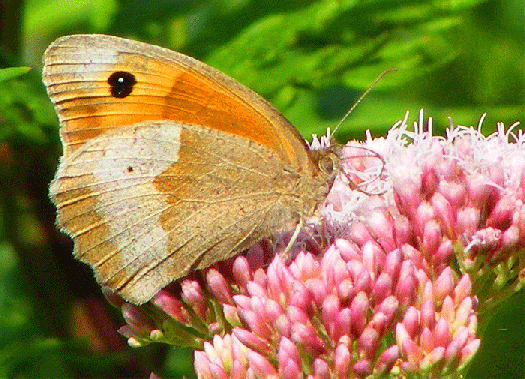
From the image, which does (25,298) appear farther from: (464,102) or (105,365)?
(464,102)

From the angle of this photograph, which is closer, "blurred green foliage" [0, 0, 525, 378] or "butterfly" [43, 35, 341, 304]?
"butterfly" [43, 35, 341, 304]

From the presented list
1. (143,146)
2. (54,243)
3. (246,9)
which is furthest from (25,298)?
(246,9)

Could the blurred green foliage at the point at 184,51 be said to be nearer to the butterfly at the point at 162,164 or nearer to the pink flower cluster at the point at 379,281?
the butterfly at the point at 162,164

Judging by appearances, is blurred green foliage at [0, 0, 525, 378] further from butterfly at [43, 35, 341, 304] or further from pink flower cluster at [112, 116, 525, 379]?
pink flower cluster at [112, 116, 525, 379]

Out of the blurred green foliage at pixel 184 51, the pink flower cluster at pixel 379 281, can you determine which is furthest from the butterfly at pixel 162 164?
the blurred green foliage at pixel 184 51

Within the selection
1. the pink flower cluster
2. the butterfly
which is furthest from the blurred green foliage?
the pink flower cluster

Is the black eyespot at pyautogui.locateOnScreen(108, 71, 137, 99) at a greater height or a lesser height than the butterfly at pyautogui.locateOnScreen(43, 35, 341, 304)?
greater
